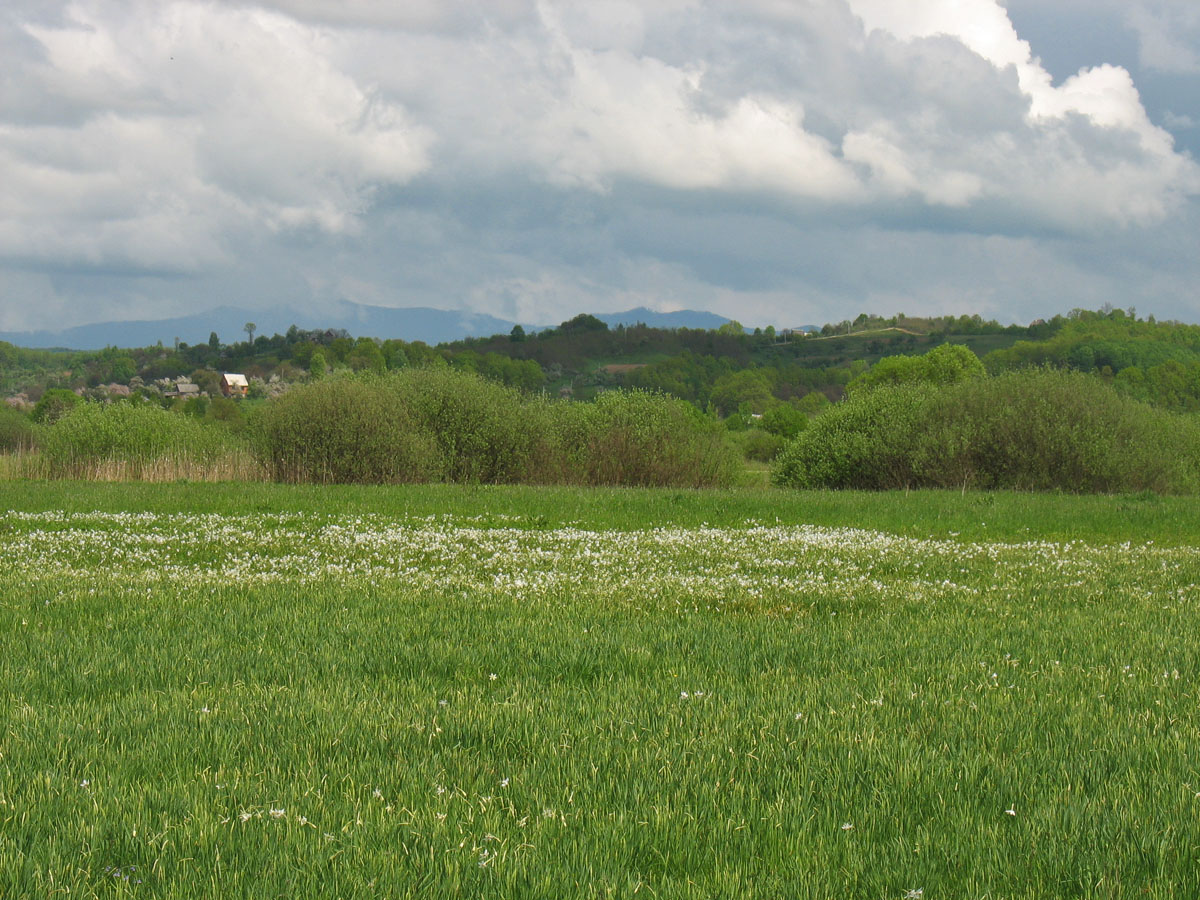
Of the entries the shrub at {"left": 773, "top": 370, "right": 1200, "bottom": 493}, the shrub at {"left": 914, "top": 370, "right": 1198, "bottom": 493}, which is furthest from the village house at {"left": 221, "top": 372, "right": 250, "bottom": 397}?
the shrub at {"left": 914, "top": 370, "right": 1198, "bottom": 493}

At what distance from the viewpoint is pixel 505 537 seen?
61.8ft

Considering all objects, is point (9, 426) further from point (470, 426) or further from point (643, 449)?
point (643, 449)

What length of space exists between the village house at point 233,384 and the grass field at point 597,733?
130490mm

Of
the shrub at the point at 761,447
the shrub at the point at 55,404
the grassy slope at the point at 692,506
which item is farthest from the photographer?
the shrub at the point at 761,447

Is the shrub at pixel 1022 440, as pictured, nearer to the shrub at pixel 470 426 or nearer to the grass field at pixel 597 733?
the shrub at pixel 470 426

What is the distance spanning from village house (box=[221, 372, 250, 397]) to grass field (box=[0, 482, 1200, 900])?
130 m

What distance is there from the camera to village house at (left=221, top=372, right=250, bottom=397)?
13662cm

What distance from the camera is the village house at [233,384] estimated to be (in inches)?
5379

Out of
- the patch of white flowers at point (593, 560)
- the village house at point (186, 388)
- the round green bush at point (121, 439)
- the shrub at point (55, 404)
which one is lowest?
the patch of white flowers at point (593, 560)

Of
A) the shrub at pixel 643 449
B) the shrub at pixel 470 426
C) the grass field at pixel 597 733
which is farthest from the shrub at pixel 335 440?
the grass field at pixel 597 733

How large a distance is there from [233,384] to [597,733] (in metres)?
148

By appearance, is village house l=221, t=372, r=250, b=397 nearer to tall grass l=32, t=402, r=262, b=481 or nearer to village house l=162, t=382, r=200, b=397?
village house l=162, t=382, r=200, b=397

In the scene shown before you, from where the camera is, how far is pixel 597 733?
615cm

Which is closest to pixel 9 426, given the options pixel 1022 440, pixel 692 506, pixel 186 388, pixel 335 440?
pixel 335 440
